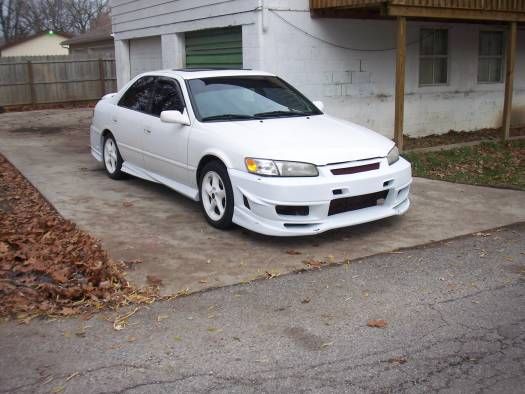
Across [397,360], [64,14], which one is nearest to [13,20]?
[64,14]

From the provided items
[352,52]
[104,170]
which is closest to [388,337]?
[104,170]

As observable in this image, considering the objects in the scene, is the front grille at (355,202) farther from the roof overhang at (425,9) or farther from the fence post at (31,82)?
the fence post at (31,82)

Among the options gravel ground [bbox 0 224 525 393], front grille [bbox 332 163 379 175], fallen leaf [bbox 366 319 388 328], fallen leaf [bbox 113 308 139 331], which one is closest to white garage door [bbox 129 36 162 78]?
front grille [bbox 332 163 379 175]

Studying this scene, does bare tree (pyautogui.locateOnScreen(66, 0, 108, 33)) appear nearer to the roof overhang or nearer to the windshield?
the roof overhang

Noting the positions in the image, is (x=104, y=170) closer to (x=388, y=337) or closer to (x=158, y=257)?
(x=158, y=257)

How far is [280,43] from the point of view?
10.7 meters

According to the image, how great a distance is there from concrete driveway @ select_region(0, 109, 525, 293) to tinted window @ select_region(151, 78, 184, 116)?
1.12m

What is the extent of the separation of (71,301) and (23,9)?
183ft

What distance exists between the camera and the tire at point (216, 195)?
585 cm

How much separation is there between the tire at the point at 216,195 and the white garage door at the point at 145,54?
9.32 meters

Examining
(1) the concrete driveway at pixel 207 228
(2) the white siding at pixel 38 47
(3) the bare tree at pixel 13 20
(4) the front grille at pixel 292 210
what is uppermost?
(3) the bare tree at pixel 13 20

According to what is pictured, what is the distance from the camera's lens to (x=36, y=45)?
46531 mm

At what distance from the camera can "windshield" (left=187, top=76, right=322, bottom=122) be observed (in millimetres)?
6566

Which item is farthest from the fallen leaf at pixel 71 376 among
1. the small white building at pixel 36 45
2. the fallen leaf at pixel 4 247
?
the small white building at pixel 36 45
